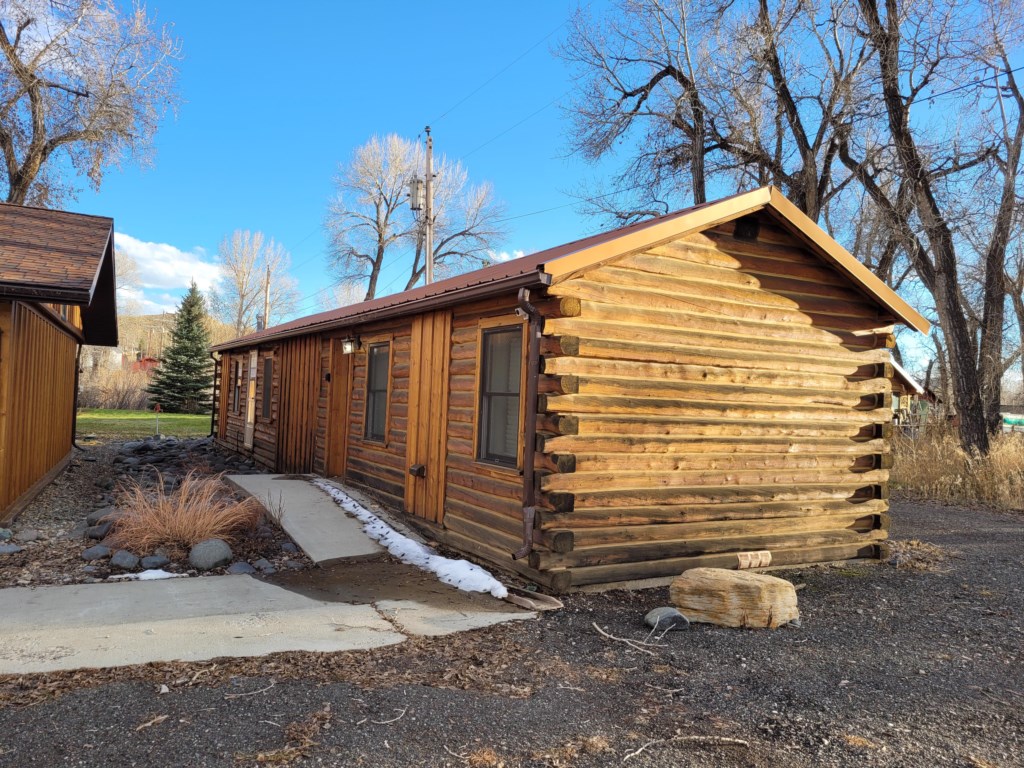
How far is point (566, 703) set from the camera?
3641mm

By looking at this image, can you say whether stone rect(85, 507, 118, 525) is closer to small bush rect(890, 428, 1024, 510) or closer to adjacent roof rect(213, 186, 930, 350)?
adjacent roof rect(213, 186, 930, 350)

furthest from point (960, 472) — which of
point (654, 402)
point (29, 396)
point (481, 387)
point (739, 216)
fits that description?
point (29, 396)

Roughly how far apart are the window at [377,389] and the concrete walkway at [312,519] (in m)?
1.04

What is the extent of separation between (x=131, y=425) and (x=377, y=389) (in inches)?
753

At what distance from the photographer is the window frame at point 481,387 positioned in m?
6.13

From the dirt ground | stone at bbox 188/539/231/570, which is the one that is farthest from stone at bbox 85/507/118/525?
the dirt ground

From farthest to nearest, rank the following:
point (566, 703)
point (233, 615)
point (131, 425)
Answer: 1. point (131, 425)
2. point (233, 615)
3. point (566, 703)

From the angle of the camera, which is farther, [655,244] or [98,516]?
[98,516]

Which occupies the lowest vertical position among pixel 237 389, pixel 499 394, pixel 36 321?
pixel 499 394

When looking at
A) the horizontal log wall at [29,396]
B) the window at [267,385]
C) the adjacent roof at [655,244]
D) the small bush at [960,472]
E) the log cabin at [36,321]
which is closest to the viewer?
the adjacent roof at [655,244]

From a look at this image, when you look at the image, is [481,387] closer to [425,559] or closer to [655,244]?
[425,559]

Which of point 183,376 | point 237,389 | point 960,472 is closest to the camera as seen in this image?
point 960,472

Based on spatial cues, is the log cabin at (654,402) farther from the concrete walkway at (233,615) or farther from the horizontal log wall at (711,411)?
the concrete walkway at (233,615)

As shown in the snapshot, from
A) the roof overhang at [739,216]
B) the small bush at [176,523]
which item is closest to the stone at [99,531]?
the small bush at [176,523]
